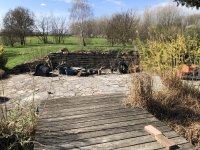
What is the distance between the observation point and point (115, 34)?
21875mm

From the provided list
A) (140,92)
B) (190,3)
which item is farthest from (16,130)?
(190,3)

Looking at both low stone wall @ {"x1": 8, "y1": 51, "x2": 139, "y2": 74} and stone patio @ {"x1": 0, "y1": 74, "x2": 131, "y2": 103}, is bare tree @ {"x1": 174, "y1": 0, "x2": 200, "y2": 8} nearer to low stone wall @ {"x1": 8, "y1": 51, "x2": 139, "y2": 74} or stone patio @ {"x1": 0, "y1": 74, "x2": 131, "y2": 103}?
low stone wall @ {"x1": 8, "y1": 51, "x2": 139, "y2": 74}

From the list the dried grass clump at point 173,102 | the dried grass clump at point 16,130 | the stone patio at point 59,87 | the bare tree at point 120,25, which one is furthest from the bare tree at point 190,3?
the dried grass clump at point 16,130

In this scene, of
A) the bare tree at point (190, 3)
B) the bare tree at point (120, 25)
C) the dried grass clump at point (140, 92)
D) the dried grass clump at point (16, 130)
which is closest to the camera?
the dried grass clump at point (16, 130)

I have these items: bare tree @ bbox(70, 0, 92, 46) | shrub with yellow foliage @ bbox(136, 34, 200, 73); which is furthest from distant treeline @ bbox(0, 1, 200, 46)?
shrub with yellow foliage @ bbox(136, 34, 200, 73)

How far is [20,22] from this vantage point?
101ft

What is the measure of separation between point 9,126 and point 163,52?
3947 mm

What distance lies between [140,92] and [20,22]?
89.1 ft

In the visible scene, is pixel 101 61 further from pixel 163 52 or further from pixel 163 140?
pixel 163 140

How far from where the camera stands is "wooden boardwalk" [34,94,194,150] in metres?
4.02

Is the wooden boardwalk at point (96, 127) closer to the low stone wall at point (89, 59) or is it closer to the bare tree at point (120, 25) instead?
the low stone wall at point (89, 59)

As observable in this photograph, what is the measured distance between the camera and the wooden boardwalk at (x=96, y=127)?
402cm

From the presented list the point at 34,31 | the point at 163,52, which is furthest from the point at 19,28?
the point at 163,52

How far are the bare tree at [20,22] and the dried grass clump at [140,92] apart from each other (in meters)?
25.3
